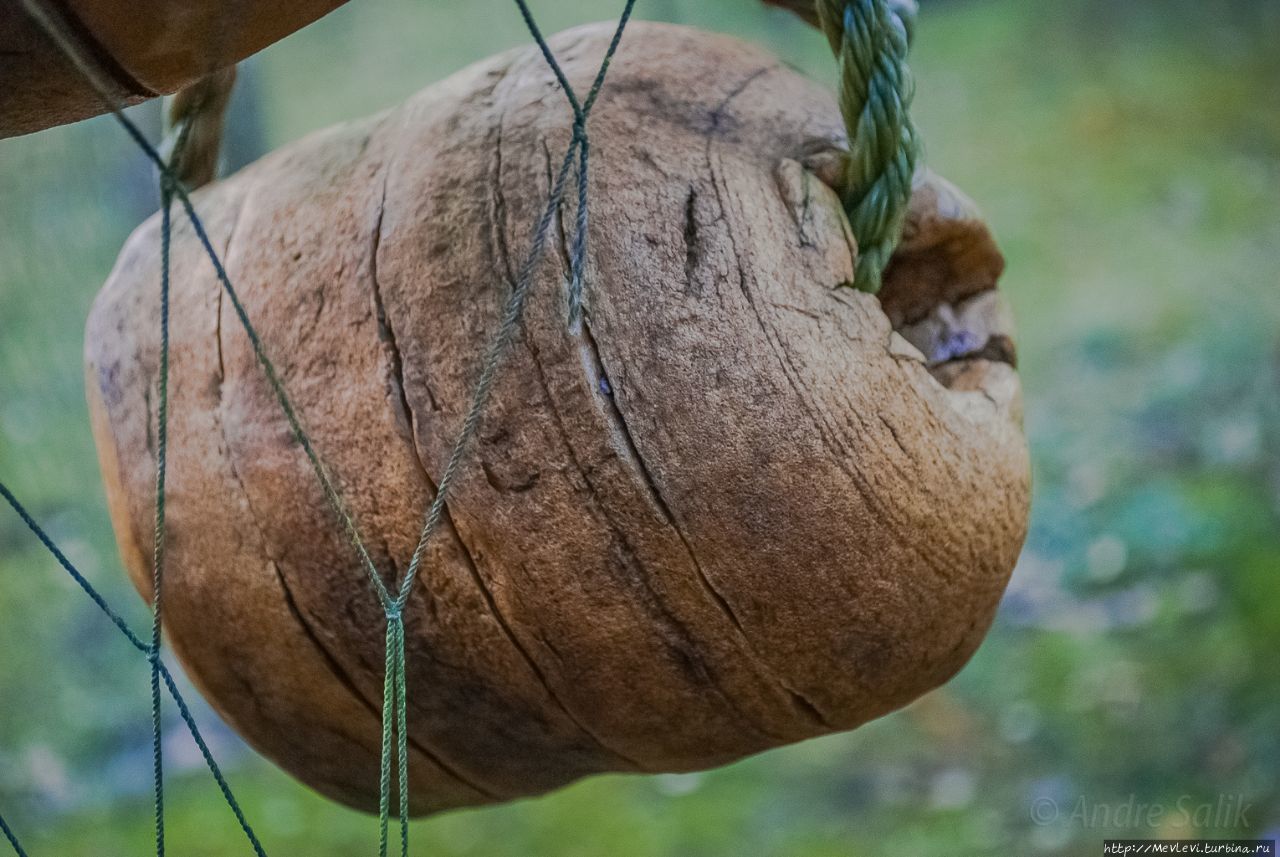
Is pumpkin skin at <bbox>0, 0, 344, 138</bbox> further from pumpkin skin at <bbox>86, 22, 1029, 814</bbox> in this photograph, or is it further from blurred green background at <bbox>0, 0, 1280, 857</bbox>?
blurred green background at <bbox>0, 0, 1280, 857</bbox>

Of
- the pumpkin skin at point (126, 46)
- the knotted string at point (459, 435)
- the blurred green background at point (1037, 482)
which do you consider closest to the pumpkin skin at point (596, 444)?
the knotted string at point (459, 435)

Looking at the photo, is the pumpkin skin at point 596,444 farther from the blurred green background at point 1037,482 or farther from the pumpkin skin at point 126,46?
the blurred green background at point 1037,482

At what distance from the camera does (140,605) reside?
8.72 ft

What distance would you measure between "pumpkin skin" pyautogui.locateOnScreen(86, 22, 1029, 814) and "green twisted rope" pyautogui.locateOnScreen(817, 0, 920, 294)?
0.03 metres

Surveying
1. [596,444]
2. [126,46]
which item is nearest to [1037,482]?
[596,444]

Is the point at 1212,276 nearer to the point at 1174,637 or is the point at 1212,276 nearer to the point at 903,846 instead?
the point at 1174,637

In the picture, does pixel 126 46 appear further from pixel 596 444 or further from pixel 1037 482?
pixel 1037 482

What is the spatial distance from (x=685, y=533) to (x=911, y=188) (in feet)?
1.19

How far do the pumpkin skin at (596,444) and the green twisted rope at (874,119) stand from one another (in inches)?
1.3

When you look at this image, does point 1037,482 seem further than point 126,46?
Yes

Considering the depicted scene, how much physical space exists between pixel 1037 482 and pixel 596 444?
6.02 ft

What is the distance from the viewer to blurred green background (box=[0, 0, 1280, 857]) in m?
2.18

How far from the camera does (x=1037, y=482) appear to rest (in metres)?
2.50

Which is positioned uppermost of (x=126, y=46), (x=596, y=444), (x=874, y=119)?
(x=126, y=46)
